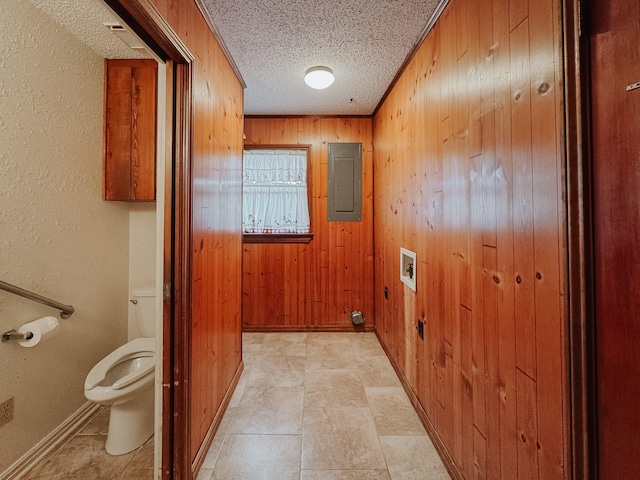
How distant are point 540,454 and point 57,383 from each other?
7.76 feet

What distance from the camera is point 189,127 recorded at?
133 centimetres

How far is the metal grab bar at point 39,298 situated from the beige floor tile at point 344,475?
63.4 inches

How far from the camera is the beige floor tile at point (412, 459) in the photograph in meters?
1.42

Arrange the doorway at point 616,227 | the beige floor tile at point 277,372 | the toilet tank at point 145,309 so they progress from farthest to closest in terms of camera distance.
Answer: the beige floor tile at point 277,372 → the toilet tank at point 145,309 → the doorway at point 616,227

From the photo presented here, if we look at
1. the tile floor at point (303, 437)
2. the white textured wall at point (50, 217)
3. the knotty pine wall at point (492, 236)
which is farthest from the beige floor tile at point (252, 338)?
the knotty pine wall at point (492, 236)

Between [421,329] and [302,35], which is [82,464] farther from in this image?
[302,35]

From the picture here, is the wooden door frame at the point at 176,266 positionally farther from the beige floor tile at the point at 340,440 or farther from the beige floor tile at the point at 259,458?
the beige floor tile at the point at 340,440

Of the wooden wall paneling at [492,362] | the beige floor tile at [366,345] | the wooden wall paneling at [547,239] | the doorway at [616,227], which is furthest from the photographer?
the beige floor tile at [366,345]

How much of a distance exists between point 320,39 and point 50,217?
76.6 inches

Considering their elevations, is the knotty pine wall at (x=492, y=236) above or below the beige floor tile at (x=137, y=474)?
above

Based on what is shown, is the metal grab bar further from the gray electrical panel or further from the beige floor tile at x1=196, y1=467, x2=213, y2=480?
the gray electrical panel

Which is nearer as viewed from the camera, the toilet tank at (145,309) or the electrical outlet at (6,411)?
the electrical outlet at (6,411)

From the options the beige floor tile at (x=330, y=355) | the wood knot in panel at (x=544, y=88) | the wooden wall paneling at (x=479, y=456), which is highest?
the wood knot in panel at (x=544, y=88)

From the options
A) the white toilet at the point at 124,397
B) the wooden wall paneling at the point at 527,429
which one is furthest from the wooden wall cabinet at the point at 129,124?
the wooden wall paneling at the point at 527,429
